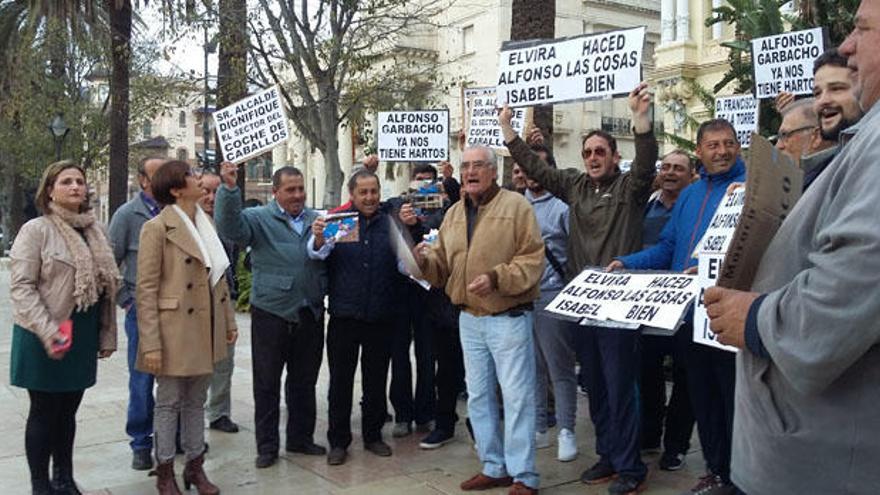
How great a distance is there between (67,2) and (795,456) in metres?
18.6

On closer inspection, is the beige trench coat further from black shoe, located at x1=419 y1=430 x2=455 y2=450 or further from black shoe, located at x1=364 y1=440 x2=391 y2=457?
black shoe, located at x1=419 y1=430 x2=455 y2=450

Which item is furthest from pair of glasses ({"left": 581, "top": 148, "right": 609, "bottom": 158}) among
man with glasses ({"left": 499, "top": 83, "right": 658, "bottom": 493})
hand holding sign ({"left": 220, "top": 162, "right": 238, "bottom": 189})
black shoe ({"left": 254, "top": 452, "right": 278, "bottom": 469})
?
black shoe ({"left": 254, "top": 452, "right": 278, "bottom": 469})

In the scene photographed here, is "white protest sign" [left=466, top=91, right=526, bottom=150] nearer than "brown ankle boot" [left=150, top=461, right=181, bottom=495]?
No

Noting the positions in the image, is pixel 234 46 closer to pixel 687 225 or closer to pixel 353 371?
pixel 353 371

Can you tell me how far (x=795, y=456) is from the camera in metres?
2.12

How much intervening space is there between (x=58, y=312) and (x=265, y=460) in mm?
1842

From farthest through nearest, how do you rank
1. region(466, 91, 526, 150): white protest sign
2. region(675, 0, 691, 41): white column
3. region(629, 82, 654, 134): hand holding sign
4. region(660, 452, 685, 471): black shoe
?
1. region(675, 0, 691, 41): white column
2. region(466, 91, 526, 150): white protest sign
3. region(660, 452, 685, 471): black shoe
4. region(629, 82, 654, 134): hand holding sign

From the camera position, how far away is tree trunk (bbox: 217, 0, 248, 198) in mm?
14156

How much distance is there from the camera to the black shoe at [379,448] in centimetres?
605

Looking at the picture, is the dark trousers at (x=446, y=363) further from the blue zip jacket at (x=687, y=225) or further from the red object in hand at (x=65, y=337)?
the red object in hand at (x=65, y=337)

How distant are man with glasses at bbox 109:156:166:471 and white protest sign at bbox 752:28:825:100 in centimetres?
519

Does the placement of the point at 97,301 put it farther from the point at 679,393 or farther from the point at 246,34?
the point at 246,34

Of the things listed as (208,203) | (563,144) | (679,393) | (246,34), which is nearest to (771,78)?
(679,393)

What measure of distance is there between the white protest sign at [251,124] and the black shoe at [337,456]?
2707 mm
